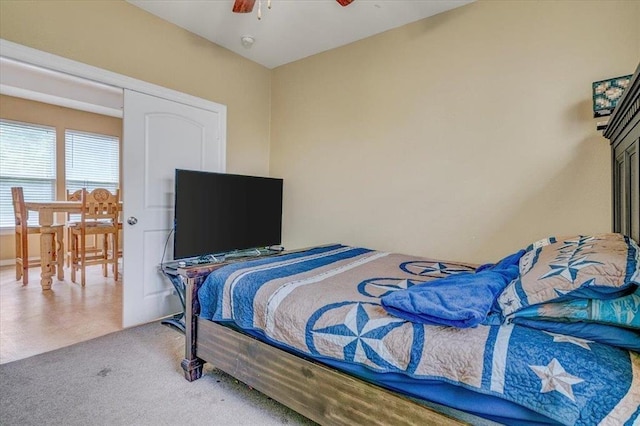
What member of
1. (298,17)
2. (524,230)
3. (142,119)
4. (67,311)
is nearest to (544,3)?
(524,230)

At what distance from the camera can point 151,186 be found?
286 centimetres

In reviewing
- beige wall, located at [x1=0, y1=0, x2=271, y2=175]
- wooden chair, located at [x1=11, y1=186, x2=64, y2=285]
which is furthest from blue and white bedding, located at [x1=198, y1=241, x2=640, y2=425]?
wooden chair, located at [x1=11, y1=186, x2=64, y2=285]

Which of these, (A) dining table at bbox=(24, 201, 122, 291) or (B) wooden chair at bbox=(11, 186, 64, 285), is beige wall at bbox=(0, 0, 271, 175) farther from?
(B) wooden chair at bbox=(11, 186, 64, 285)

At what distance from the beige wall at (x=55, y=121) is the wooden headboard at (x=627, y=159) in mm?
6787

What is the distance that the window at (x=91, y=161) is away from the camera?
17.9 feet

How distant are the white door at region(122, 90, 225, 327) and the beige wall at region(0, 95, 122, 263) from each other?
3608 millimetres

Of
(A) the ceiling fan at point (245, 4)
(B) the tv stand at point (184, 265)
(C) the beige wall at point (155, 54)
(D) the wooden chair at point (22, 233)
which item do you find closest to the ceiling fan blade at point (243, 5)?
(A) the ceiling fan at point (245, 4)

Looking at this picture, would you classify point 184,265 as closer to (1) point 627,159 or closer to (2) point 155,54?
(2) point 155,54

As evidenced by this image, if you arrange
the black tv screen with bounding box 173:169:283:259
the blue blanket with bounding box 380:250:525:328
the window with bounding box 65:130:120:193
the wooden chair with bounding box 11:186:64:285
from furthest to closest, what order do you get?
the window with bounding box 65:130:120:193 → the wooden chair with bounding box 11:186:64:285 → the black tv screen with bounding box 173:169:283:259 → the blue blanket with bounding box 380:250:525:328

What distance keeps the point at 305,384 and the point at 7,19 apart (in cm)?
286

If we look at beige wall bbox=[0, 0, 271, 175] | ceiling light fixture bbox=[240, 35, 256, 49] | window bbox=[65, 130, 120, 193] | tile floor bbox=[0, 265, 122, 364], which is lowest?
tile floor bbox=[0, 265, 122, 364]

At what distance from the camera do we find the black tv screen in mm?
2559

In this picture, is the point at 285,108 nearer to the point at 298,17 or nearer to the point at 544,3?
the point at 298,17

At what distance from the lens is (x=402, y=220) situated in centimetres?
297
